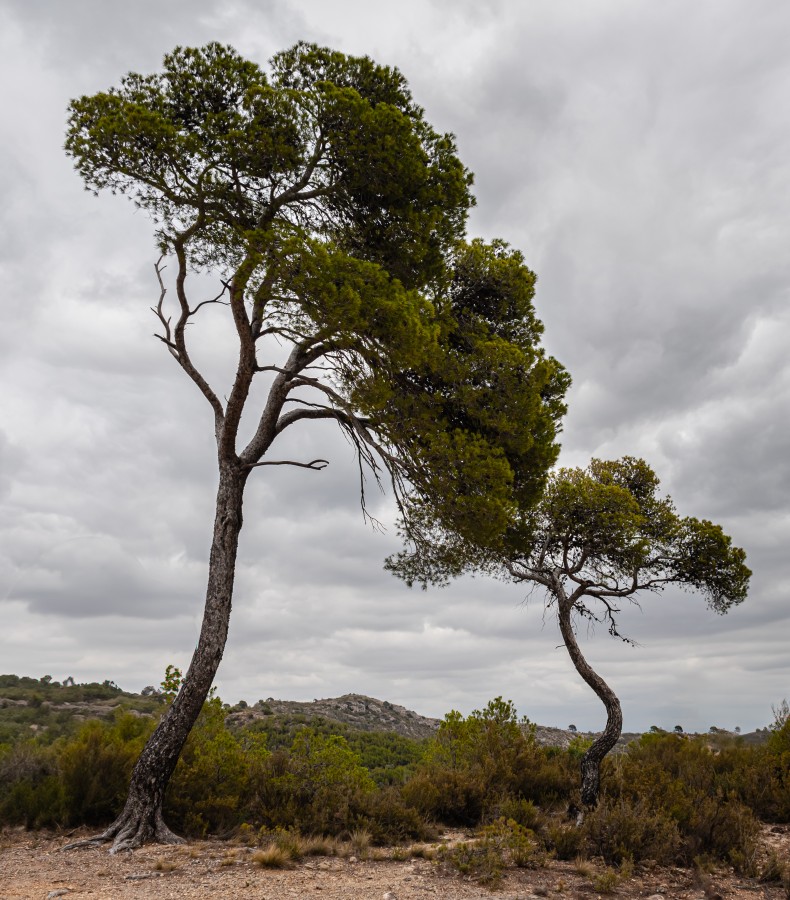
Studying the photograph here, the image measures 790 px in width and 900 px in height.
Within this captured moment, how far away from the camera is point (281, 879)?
751cm

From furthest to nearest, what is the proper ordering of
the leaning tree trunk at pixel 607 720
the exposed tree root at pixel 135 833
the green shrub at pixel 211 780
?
the leaning tree trunk at pixel 607 720 < the green shrub at pixel 211 780 < the exposed tree root at pixel 135 833

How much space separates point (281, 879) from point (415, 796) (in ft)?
14.0

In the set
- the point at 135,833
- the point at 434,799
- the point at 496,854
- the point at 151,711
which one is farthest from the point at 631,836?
the point at 151,711

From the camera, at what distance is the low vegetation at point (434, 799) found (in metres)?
9.00

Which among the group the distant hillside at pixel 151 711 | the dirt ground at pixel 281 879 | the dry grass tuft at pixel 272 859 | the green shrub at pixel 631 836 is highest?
the distant hillside at pixel 151 711

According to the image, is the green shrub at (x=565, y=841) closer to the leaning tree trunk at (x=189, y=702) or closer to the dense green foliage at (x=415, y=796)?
the dense green foliage at (x=415, y=796)

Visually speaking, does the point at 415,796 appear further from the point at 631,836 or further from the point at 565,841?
the point at 631,836

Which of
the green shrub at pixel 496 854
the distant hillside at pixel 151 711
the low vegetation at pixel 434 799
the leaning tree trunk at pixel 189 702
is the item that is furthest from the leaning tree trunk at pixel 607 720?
the distant hillside at pixel 151 711

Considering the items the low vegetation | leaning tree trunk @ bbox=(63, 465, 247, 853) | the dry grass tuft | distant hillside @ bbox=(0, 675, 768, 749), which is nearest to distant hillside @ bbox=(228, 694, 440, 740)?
distant hillside @ bbox=(0, 675, 768, 749)

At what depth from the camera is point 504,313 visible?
1259 cm

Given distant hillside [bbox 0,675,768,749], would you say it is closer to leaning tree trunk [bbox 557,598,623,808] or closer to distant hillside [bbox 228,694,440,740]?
distant hillside [bbox 228,694,440,740]

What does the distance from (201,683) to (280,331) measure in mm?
5579

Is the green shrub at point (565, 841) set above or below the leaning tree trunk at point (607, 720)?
below

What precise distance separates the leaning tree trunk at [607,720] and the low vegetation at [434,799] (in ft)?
1.15
